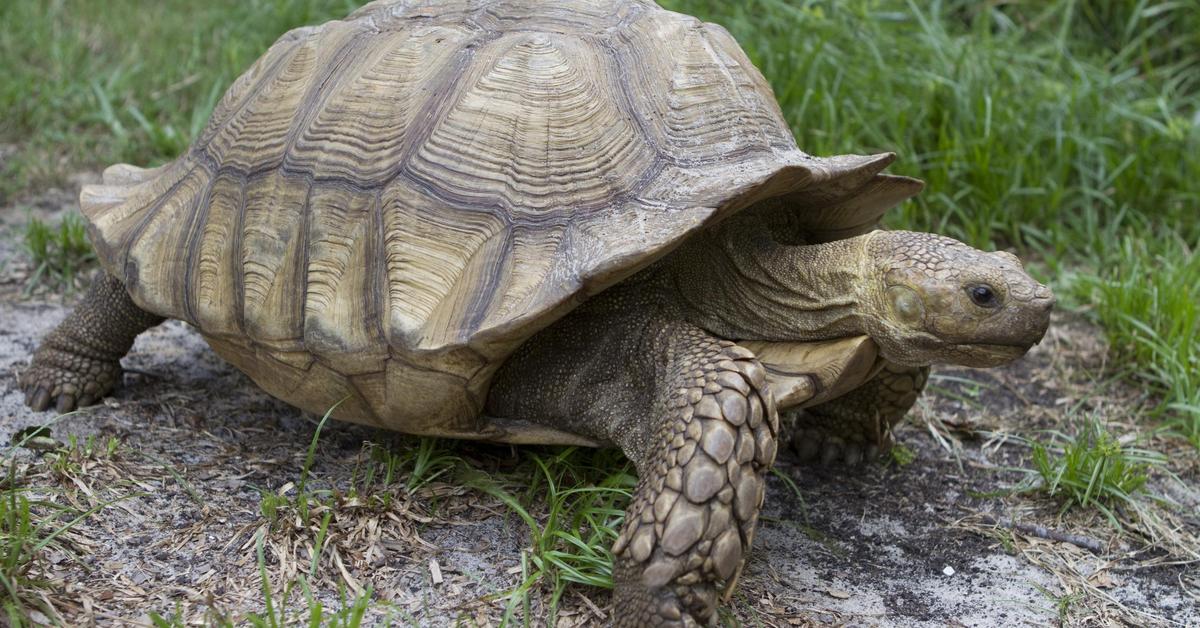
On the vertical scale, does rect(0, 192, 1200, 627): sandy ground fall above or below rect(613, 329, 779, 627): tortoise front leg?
below

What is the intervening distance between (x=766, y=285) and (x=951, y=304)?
0.53 m

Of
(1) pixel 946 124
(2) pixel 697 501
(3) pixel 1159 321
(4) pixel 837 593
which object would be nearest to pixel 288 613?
(2) pixel 697 501

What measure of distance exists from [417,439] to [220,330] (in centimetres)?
69

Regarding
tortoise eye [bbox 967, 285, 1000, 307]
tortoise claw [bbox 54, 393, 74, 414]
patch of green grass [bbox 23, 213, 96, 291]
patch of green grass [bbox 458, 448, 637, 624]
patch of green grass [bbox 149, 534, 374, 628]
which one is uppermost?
tortoise eye [bbox 967, 285, 1000, 307]

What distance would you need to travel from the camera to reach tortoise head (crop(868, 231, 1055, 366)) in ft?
9.18

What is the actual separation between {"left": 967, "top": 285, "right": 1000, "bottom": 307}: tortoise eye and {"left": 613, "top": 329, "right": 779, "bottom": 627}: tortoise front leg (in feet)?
1.89

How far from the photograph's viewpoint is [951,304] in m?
2.82

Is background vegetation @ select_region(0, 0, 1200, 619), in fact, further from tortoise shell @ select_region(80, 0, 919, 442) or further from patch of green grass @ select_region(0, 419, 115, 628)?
patch of green grass @ select_region(0, 419, 115, 628)

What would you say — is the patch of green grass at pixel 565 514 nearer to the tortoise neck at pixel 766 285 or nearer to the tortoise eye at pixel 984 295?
the tortoise neck at pixel 766 285

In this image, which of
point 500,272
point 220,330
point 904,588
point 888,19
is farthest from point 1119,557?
point 888,19


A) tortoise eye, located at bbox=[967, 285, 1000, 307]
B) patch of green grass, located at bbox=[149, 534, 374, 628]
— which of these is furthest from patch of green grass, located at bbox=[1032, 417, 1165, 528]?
patch of green grass, located at bbox=[149, 534, 374, 628]

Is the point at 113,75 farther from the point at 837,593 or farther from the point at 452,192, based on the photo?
the point at 837,593

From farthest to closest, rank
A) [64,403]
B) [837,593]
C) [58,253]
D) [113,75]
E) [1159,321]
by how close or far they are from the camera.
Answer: [113,75], [58,253], [1159,321], [64,403], [837,593]

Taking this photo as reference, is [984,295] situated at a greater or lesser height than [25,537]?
greater
